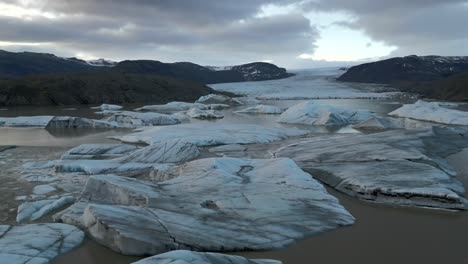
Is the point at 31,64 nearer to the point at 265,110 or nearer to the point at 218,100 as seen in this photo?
the point at 218,100

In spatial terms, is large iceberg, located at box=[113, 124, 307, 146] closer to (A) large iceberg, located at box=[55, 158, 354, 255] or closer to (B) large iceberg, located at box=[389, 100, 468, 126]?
(A) large iceberg, located at box=[55, 158, 354, 255]

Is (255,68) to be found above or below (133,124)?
above

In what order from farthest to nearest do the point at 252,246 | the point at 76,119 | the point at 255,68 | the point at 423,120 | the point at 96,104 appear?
the point at 255,68 → the point at 96,104 → the point at 423,120 → the point at 76,119 → the point at 252,246

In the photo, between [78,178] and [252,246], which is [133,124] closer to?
[78,178]

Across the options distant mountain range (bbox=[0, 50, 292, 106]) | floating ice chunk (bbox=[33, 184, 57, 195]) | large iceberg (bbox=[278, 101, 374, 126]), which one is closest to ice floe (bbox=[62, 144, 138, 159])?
floating ice chunk (bbox=[33, 184, 57, 195])

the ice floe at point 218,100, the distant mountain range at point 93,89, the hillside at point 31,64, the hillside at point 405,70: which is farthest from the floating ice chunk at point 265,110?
the hillside at point 31,64

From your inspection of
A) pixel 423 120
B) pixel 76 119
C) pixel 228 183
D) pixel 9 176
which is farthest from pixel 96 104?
pixel 228 183

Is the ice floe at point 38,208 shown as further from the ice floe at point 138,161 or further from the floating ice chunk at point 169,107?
the floating ice chunk at point 169,107
